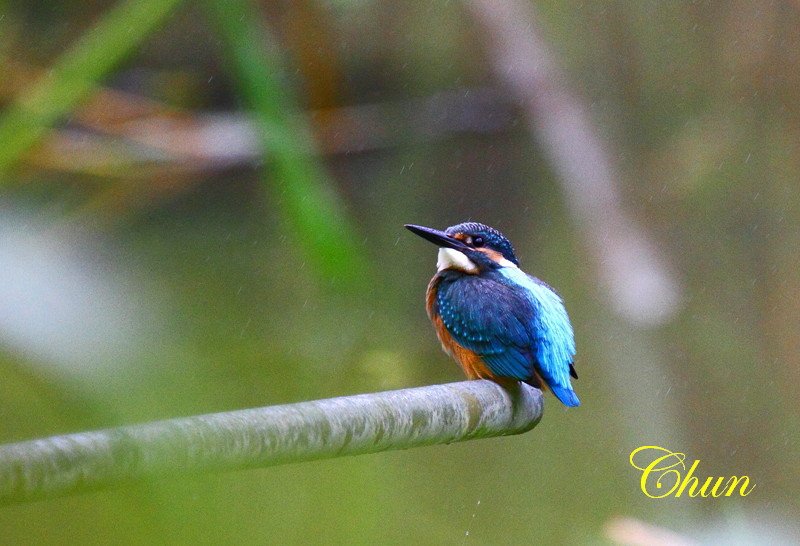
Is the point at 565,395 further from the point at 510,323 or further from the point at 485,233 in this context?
the point at 485,233

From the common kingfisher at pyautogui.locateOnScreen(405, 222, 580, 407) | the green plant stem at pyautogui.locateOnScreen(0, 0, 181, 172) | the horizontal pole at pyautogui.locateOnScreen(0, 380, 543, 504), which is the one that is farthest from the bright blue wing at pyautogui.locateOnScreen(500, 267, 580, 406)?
the green plant stem at pyautogui.locateOnScreen(0, 0, 181, 172)

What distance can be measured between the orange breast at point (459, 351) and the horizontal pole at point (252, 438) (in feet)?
1.57

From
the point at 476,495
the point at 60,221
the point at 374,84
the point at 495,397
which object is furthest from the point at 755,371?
the point at 60,221

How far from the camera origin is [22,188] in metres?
3.08

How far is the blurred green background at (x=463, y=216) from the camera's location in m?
2.74

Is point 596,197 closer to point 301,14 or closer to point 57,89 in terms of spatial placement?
point 301,14

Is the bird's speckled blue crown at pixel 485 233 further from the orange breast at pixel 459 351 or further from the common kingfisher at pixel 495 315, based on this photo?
the orange breast at pixel 459 351

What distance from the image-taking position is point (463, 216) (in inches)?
139

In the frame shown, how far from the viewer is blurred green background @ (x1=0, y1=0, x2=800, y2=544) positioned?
8.99ft

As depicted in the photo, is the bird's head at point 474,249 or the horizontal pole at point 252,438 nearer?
the horizontal pole at point 252,438
